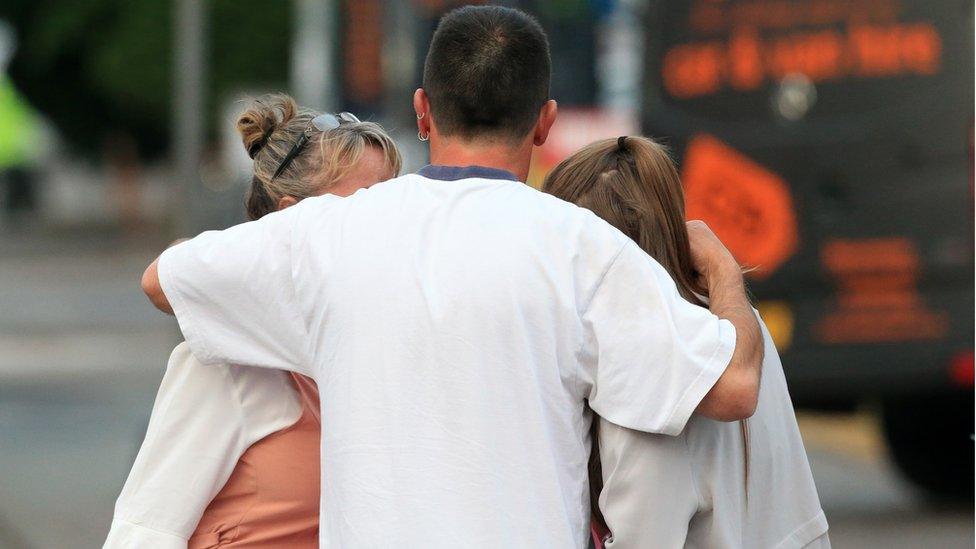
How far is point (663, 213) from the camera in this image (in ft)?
8.89

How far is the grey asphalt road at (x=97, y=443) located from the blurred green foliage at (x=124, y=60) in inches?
582

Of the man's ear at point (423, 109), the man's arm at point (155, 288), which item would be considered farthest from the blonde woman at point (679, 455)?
the man's arm at point (155, 288)

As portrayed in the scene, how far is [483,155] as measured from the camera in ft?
8.38

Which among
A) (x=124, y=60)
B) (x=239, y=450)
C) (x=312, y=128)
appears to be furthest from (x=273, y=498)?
(x=124, y=60)

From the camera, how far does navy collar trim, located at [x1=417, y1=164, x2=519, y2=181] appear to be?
2.54 meters

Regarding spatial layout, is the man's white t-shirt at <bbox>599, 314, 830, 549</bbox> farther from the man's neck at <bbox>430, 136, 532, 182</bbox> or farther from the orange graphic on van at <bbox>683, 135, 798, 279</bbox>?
the orange graphic on van at <bbox>683, 135, 798, 279</bbox>

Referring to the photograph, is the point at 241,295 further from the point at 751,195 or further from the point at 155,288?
the point at 751,195

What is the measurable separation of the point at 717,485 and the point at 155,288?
918 millimetres

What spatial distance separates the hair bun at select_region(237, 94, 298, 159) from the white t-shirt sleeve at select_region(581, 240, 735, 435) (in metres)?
0.79

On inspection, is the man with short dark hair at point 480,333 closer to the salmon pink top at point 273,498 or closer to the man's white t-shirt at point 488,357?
the man's white t-shirt at point 488,357

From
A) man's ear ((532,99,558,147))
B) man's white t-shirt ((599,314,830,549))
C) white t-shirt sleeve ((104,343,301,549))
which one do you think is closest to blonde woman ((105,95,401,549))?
white t-shirt sleeve ((104,343,301,549))

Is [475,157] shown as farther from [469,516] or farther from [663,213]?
[469,516]

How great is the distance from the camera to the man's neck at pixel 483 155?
8.38 ft

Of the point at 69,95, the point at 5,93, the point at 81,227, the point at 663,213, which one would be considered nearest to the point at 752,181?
the point at 663,213
